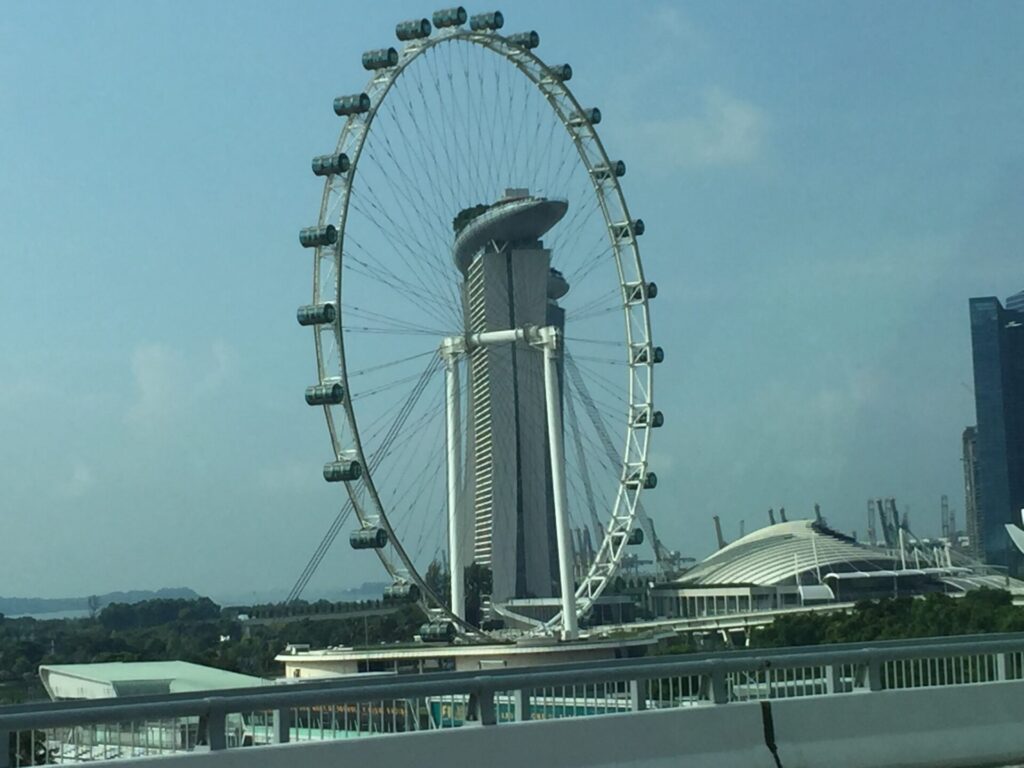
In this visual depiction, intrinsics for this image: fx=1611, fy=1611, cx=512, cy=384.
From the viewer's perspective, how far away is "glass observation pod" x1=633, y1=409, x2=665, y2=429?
3051 inches

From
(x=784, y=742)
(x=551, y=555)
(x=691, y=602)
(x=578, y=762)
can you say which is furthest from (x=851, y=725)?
(x=691, y=602)

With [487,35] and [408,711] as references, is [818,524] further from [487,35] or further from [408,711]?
[408,711]

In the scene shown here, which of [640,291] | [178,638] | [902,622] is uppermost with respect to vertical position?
[640,291]

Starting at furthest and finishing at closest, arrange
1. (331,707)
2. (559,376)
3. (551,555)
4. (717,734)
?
(551,555) → (559,376) → (717,734) → (331,707)

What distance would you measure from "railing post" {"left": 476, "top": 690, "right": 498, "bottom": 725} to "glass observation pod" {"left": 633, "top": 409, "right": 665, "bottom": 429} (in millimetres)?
64345

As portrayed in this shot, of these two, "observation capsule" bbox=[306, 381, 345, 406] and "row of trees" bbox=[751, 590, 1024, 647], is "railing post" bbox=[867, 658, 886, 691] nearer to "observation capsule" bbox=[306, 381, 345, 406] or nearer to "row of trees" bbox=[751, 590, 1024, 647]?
"observation capsule" bbox=[306, 381, 345, 406]

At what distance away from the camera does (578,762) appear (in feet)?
44.0

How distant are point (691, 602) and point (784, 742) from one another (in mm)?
165562

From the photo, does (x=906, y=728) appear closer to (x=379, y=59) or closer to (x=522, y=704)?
(x=522, y=704)

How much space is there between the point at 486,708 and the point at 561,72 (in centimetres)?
6016

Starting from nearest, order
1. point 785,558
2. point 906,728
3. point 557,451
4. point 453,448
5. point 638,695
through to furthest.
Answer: point 638,695
point 906,728
point 453,448
point 557,451
point 785,558

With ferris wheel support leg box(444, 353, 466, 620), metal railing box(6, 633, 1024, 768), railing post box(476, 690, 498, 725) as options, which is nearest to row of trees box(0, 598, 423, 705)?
ferris wheel support leg box(444, 353, 466, 620)

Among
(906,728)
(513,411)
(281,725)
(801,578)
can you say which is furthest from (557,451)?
(801,578)

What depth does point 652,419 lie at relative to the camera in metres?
77.4
